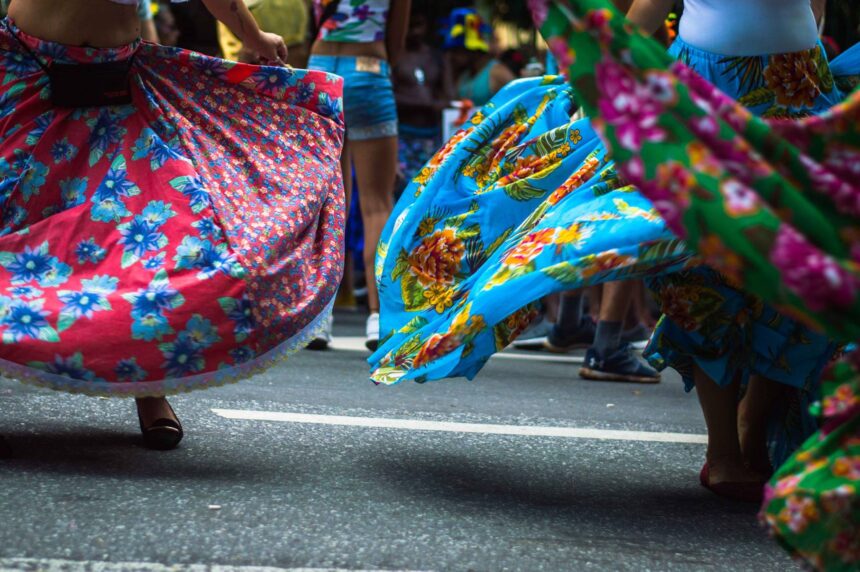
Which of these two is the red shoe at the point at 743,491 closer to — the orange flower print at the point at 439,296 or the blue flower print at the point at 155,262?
the orange flower print at the point at 439,296

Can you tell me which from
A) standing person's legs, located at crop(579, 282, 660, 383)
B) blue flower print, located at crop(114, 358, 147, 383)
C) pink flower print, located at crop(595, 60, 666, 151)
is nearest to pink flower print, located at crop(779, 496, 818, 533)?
pink flower print, located at crop(595, 60, 666, 151)

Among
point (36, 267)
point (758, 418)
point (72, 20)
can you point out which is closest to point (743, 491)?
point (758, 418)

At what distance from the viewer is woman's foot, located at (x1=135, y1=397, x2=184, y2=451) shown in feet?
10.3

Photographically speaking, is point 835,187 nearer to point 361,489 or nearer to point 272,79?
point 361,489

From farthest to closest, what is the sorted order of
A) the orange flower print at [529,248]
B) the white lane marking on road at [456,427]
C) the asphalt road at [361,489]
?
the white lane marking on road at [456,427], the orange flower print at [529,248], the asphalt road at [361,489]

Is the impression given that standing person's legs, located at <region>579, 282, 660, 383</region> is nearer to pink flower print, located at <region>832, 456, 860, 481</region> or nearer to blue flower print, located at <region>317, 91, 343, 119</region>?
blue flower print, located at <region>317, 91, 343, 119</region>

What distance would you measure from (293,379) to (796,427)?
201 cm

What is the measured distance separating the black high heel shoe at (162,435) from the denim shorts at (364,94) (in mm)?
2742

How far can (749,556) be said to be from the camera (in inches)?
Answer: 98.9

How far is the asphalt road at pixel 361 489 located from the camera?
2346 millimetres

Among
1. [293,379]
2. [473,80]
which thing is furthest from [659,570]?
[473,80]

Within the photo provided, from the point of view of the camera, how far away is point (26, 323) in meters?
2.80

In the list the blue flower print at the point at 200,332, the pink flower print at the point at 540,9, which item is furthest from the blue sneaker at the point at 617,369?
the pink flower print at the point at 540,9

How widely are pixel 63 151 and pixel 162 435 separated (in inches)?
29.1
